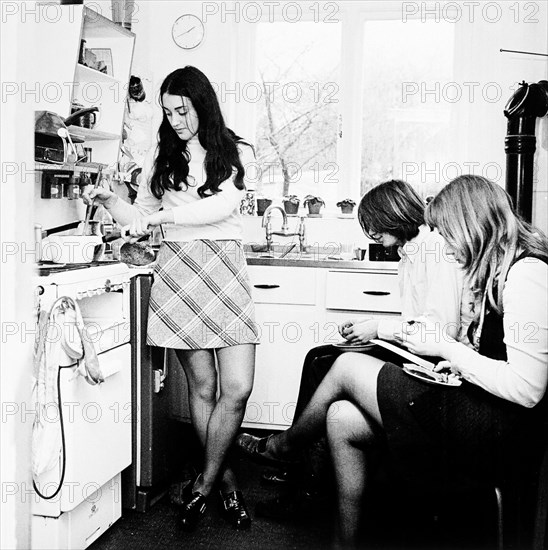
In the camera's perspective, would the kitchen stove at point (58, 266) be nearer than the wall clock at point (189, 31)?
Yes

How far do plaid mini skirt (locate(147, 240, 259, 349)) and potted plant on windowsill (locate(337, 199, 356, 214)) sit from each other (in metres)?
1.59

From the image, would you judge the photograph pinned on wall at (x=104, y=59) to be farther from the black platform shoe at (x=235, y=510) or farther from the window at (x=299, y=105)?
the black platform shoe at (x=235, y=510)

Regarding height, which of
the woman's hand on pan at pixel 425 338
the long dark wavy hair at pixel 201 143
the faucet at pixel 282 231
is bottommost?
the woman's hand on pan at pixel 425 338

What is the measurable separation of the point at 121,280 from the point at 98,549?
86 centimetres

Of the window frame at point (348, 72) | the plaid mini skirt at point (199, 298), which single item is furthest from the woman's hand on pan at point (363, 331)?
the window frame at point (348, 72)

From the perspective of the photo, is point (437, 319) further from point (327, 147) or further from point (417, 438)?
point (327, 147)

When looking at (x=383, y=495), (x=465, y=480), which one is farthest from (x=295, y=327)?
(x=465, y=480)

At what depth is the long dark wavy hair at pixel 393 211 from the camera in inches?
104

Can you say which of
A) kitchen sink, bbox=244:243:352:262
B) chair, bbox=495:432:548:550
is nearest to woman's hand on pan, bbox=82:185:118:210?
kitchen sink, bbox=244:243:352:262

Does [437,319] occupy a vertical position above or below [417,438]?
above

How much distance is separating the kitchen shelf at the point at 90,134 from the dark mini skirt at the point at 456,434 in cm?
159

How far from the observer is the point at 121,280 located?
8.61 ft

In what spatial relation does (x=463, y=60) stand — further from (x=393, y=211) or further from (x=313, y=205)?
(x=393, y=211)

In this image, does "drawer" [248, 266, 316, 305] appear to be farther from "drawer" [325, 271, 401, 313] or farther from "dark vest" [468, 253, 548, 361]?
"dark vest" [468, 253, 548, 361]
